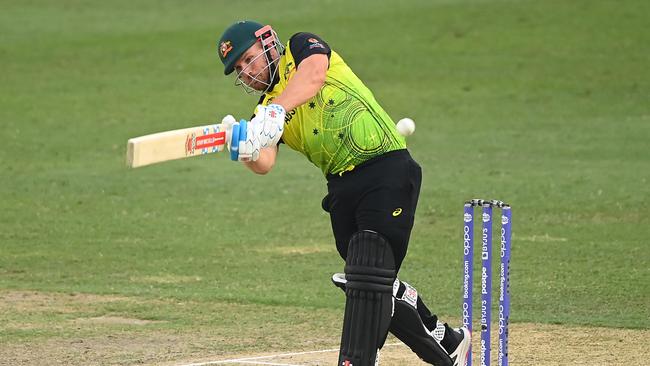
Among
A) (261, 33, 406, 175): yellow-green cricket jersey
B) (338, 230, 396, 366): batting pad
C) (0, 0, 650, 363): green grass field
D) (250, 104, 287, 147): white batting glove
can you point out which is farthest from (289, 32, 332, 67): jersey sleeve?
(0, 0, 650, 363): green grass field

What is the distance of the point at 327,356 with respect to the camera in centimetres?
Result: 777

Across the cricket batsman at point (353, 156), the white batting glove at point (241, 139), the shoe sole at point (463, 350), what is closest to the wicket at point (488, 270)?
the shoe sole at point (463, 350)

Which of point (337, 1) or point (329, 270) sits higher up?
point (337, 1)

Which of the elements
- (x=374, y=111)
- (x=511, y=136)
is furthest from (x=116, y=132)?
(x=374, y=111)

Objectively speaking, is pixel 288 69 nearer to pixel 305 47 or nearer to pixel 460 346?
pixel 305 47

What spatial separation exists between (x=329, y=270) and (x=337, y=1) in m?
17.8

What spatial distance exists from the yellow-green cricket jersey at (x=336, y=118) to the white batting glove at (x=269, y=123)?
→ 1.25 ft

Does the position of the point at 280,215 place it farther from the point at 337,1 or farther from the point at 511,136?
the point at 337,1

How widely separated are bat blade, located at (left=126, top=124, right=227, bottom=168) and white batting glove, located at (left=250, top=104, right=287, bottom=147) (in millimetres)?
154

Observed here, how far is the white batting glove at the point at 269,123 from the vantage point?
18.3 ft

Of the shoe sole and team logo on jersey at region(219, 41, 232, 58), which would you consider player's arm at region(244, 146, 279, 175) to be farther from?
the shoe sole

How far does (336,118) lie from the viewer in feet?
19.9

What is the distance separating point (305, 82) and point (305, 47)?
9.2 inches

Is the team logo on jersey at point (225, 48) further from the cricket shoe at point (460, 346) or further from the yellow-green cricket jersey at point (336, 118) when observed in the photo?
the cricket shoe at point (460, 346)
